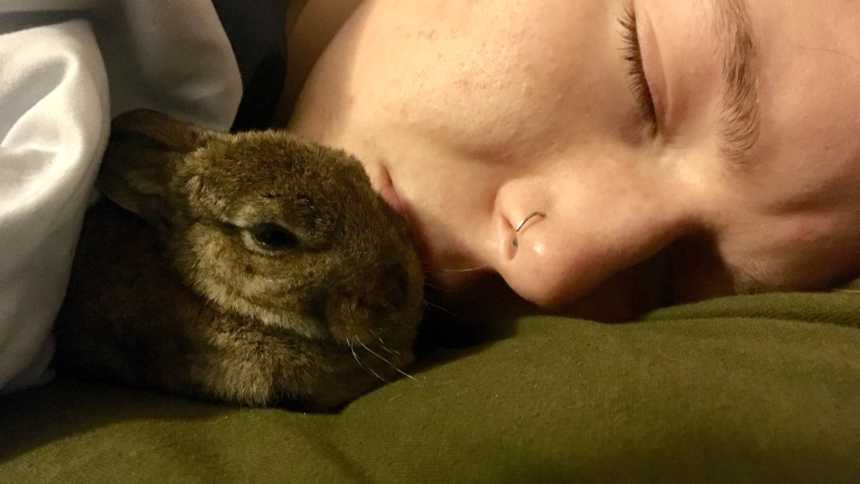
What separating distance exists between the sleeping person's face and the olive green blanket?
0.17 meters

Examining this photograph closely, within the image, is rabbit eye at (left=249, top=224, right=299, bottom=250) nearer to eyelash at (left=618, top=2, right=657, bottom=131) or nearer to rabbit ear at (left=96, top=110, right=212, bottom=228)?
rabbit ear at (left=96, top=110, right=212, bottom=228)

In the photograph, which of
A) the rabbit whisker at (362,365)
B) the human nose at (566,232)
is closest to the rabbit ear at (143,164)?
the rabbit whisker at (362,365)

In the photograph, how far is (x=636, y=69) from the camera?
3.15 feet

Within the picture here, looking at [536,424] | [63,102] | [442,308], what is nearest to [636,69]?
[442,308]

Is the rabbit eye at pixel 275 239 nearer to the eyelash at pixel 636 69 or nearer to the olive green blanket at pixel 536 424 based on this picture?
the olive green blanket at pixel 536 424

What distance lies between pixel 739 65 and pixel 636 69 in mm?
115

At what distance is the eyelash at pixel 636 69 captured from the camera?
0.96 m

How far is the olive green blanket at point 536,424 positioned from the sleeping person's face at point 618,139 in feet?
0.56

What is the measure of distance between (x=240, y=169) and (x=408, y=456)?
36cm

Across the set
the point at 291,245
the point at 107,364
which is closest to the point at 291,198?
the point at 291,245

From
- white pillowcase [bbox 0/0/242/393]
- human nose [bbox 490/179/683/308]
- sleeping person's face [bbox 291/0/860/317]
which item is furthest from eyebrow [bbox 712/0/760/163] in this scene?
white pillowcase [bbox 0/0/242/393]

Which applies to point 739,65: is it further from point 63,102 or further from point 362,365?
point 63,102

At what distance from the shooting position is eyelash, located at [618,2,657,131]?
0.96 m

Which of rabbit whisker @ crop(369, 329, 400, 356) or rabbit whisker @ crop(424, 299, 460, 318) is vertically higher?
rabbit whisker @ crop(424, 299, 460, 318)
